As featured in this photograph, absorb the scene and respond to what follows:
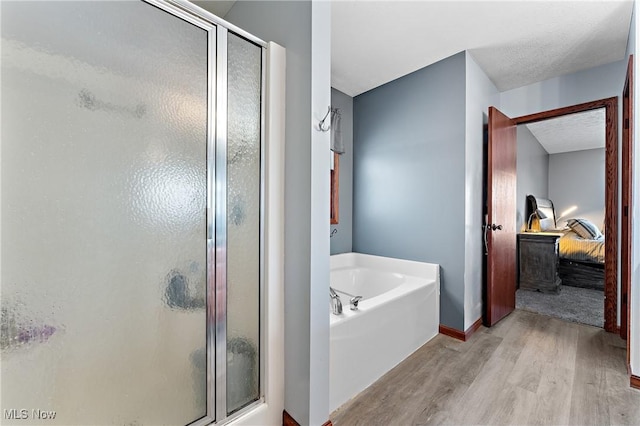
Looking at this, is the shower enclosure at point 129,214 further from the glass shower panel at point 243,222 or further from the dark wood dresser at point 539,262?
the dark wood dresser at point 539,262

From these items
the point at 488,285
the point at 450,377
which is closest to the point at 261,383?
the point at 450,377

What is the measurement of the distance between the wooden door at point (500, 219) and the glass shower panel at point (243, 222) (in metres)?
2.25

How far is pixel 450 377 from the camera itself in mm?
1884

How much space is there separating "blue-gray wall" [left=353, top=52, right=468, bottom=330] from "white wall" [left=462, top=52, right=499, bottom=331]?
51mm

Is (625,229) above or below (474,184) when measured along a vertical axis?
below

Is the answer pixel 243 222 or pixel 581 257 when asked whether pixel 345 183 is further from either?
pixel 581 257

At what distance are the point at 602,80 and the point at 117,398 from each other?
4.18m

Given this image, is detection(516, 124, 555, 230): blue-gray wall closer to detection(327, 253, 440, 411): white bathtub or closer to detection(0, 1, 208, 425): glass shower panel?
detection(327, 253, 440, 411): white bathtub

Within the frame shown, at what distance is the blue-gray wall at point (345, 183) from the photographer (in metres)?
3.15

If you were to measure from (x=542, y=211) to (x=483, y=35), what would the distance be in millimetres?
4273

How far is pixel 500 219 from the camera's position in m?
2.79

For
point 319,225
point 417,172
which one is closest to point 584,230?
point 417,172

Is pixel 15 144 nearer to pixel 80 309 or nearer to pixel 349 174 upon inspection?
pixel 80 309

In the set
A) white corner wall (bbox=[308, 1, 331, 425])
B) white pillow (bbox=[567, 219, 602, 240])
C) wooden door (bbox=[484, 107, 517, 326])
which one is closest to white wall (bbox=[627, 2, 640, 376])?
wooden door (bbox=[484, 107, 517, 326])
